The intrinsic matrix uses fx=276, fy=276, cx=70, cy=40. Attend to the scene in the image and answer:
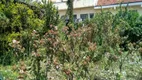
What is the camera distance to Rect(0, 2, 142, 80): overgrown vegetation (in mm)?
5750

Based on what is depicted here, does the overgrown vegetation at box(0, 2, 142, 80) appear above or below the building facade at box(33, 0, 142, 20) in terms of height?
above

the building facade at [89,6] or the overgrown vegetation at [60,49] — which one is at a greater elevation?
the overgrown vegetation at [60,49]

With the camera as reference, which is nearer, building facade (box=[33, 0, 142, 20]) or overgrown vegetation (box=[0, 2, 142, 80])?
overgrown vegetation (box=[0, 2, 142, 80])

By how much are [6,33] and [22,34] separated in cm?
93

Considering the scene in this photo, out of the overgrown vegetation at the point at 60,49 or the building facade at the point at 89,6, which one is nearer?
the overgrown vegetation at the point at 60,49

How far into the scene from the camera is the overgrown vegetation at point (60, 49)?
18.9 feet

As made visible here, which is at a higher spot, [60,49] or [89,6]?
[60,49]

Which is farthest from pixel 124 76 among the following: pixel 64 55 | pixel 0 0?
pixel 0 0

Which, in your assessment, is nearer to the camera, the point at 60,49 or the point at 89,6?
the point at 60,49

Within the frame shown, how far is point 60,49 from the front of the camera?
5.98 metres

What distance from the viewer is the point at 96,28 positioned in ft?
41.6

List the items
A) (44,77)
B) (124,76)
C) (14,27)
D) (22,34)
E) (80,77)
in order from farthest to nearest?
(14,27), (22,34), (124,76), (80,77), (44,77)

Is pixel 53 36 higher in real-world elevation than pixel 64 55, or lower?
higher

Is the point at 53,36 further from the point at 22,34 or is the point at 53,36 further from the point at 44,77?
the point at 22,34
